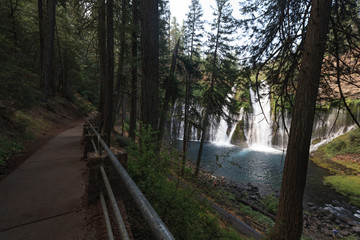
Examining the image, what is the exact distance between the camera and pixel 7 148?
5293 millimetres

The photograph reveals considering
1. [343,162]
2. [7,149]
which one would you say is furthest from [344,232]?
[7,149]

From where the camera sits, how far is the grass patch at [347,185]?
11884 mm


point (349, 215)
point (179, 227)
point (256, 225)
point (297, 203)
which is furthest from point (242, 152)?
point (179, 227)

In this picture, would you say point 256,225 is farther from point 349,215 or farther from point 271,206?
point 349,215

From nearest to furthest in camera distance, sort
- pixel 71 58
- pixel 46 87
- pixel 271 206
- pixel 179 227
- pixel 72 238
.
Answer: pixel 72 238, pixel 179 227, pixel 271 206, pixel 46 87, pixel 71 58

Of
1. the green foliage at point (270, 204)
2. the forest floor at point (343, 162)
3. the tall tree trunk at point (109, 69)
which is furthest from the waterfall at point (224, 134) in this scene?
the tall tree trunk at point (109, 69)

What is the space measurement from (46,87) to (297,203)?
1583 cm

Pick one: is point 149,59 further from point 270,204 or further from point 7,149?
point 270,204

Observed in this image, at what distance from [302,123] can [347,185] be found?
605 inches

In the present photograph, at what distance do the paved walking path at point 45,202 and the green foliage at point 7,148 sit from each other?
637 millimetres

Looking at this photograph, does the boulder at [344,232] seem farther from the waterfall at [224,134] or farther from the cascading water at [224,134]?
the cascading water at [224,134]

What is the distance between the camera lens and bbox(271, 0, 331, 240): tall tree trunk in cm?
329

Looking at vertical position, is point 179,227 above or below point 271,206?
above

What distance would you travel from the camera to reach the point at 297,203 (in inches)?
140
